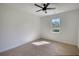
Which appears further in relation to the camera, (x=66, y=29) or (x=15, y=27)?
(x=15, y=27)

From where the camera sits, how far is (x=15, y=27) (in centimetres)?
255

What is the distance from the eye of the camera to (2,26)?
7.19 ft

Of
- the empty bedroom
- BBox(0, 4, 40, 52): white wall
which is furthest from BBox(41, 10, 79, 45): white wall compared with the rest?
BBox(0, 4, 40, 52): white wall

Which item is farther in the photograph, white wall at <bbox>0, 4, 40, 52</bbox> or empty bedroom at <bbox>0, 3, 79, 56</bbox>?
white wall at <bbox>0, 4, 40, 52</bbox>

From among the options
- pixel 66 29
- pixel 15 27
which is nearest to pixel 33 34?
pixel 15 27

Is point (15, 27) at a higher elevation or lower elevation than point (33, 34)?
higher

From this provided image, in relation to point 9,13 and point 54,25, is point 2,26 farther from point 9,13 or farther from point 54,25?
point 54,25

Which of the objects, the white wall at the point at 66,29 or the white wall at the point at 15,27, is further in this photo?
the white wall at the point at 15,27

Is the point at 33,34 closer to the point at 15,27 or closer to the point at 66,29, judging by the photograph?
the point at 15,27

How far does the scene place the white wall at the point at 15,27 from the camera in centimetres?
223

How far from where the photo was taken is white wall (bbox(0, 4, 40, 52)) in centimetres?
223

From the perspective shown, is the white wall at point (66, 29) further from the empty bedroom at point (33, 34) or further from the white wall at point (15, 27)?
the white wall at point (15, 27)

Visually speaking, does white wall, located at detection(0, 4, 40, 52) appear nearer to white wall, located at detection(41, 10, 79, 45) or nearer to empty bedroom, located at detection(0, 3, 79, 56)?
empty bedroom, located at detection(0, 3, 79, 56)

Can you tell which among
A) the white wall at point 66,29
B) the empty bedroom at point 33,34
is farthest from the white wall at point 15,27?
the white wall at point 66,29
